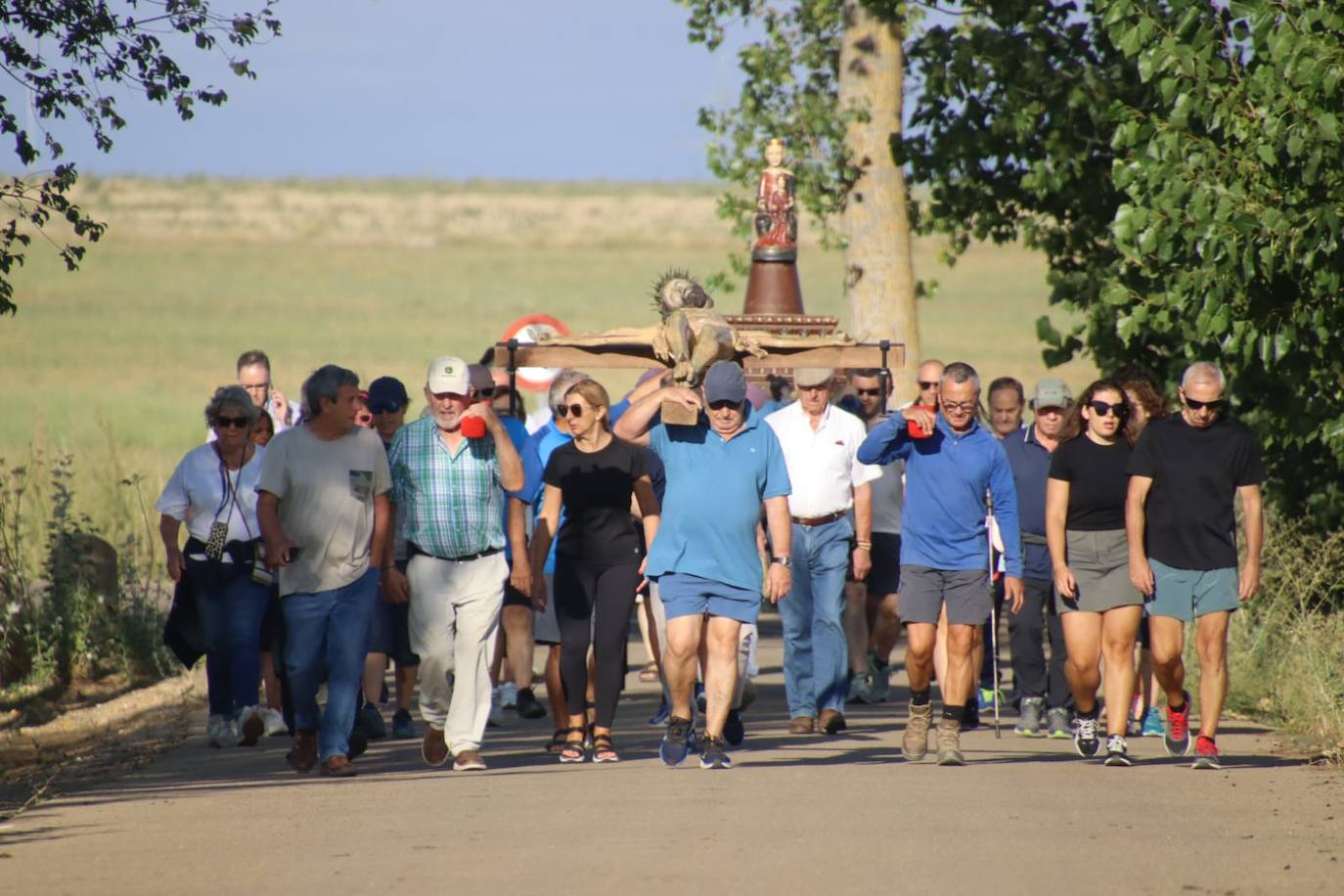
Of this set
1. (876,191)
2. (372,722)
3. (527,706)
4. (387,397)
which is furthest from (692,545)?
(876,191)

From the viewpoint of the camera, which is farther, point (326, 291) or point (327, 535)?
point (326, 291)

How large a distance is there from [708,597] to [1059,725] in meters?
2.68

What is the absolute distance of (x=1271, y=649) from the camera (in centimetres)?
1511

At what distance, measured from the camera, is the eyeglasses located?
11.8m

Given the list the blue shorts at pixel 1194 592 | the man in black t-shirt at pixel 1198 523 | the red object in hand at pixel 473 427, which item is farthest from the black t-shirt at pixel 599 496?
the blue shorts at pixel 1194 592

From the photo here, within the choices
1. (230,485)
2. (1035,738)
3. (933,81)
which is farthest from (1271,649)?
(230,485)

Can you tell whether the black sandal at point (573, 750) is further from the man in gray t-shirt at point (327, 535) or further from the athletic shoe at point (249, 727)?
the athletic shoe at point (249, 727)

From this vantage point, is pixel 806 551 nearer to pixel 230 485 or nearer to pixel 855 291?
pixel 230 485

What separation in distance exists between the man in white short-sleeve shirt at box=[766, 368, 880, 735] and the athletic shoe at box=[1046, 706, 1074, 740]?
3.82ft

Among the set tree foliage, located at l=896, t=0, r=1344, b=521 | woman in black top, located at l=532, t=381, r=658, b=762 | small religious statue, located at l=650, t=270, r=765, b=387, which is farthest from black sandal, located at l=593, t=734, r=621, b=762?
tree foliage, located at l=896, t=0, r=1344, b=521

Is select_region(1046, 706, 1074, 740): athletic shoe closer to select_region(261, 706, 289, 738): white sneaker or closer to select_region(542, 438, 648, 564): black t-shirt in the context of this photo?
select_region(542, 438, 648, 564): black t-shirt

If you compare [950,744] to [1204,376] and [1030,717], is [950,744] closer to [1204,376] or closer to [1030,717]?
[1030,717]

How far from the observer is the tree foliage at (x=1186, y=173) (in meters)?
12.5

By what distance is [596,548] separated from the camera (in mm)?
11625
